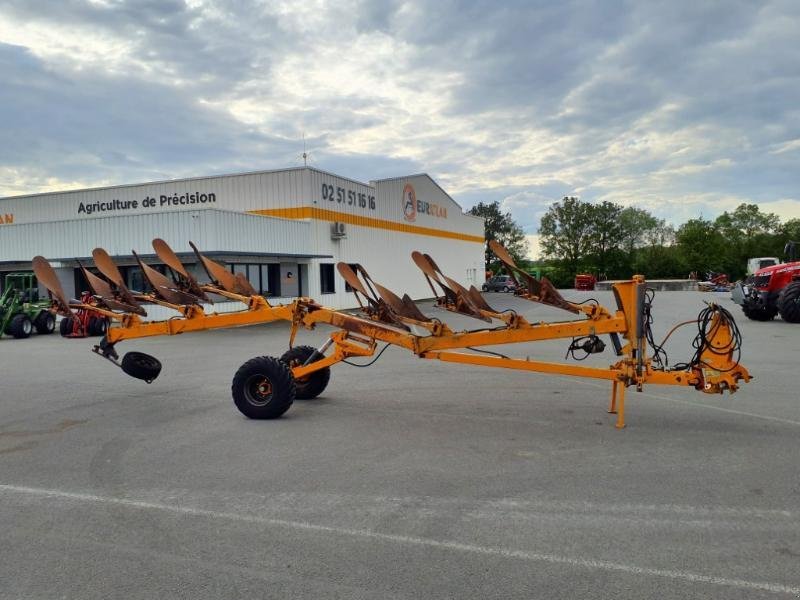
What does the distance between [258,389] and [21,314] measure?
16.0 m

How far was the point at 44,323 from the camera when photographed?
20953 mm

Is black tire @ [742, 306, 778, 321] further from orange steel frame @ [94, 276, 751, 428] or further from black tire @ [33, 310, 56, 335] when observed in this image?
black tire @ [33, 310, 56, 335]

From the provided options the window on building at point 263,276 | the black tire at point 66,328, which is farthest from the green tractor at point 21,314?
the window on building at point 263,276

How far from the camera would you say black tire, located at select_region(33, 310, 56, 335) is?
20.9 meters

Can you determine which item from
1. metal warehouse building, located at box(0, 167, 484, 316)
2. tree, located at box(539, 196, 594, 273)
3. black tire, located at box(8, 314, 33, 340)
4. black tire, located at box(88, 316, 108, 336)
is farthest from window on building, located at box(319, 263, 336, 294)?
tree, located at box(539, 196, 594, 273)

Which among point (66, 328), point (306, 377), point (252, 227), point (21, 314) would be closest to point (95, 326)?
point (66, 328)

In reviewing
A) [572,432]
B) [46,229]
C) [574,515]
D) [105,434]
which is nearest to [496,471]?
[574,515]

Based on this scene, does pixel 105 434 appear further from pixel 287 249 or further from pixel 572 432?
pixel 287 249

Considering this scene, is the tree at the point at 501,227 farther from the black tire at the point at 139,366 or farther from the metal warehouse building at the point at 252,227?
the black tire at the point at 139,366

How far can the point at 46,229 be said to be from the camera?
82.7ft

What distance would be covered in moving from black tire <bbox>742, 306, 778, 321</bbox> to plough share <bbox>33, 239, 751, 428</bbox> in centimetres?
1462

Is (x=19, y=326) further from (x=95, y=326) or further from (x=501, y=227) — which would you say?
(x=501, y=227)

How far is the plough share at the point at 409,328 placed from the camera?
6.73 m

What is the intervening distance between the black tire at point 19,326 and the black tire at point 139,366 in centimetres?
1341
